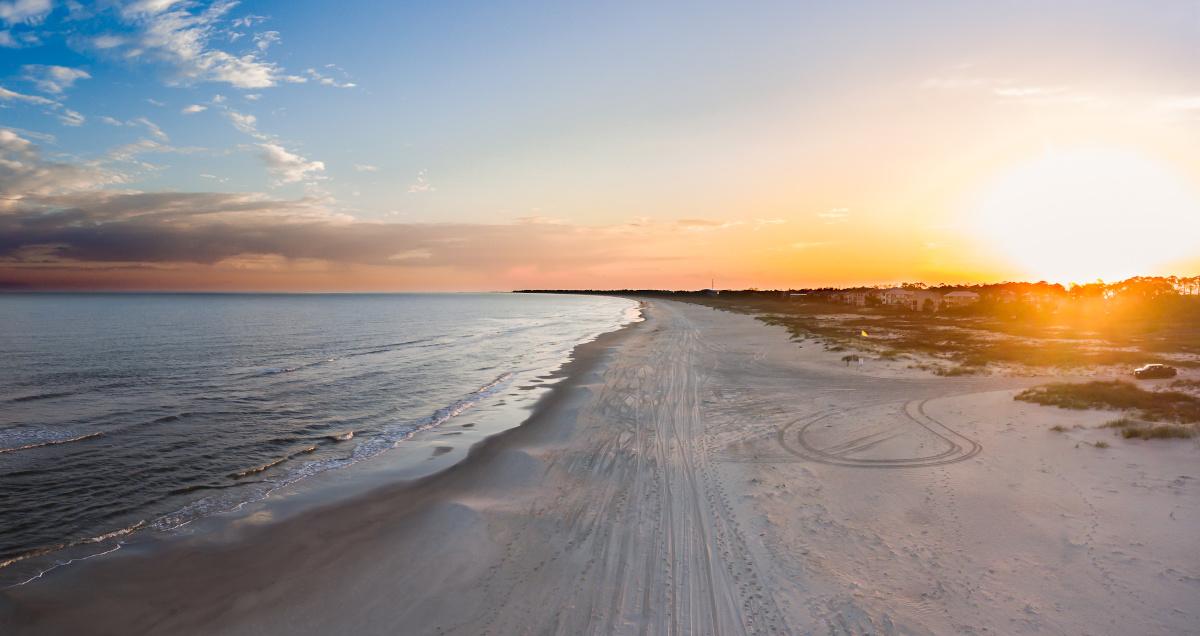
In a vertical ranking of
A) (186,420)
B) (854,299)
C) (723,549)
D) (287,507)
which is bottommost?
(287,507)

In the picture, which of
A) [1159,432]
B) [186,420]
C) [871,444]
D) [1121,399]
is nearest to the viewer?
[1159,432]

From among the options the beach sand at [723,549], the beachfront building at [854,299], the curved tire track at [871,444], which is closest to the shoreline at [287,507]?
the beach sand at [723,549]

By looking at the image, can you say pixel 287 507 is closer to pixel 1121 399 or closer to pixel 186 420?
pixel 186 420

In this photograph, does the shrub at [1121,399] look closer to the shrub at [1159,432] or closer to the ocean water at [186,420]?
the shrub at [1159,432]

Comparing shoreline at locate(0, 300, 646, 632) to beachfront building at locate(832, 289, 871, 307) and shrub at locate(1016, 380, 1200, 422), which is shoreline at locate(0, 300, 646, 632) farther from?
beachfront building at locate(832, 289, 871, 307)

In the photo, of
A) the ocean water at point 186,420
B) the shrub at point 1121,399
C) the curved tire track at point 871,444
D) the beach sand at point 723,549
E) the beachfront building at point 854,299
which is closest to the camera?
the beach sand at point 723,549

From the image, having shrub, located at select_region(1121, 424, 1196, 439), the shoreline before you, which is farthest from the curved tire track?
the shoreline

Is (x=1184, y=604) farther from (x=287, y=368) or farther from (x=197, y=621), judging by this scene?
(x=287, y=368)

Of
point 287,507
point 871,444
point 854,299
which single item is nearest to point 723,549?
point 871,444
